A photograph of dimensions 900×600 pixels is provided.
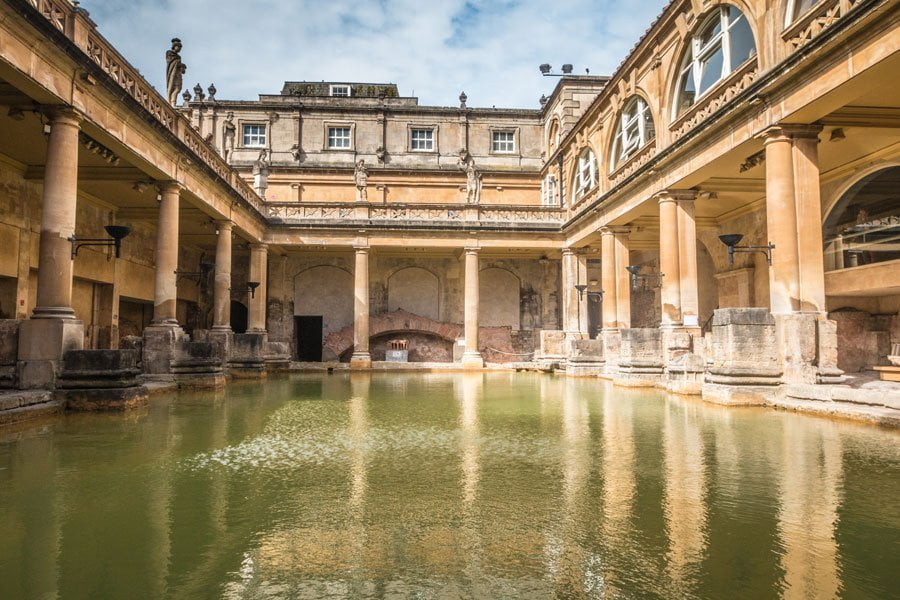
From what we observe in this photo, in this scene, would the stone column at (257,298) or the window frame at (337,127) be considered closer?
the stone column at (257,298)

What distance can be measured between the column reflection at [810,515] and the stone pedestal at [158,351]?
12801mm

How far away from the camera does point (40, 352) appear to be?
923 centimetres

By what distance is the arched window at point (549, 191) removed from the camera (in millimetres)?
28109

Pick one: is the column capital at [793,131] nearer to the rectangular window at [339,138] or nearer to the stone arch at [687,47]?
the stone arch at [687,47]

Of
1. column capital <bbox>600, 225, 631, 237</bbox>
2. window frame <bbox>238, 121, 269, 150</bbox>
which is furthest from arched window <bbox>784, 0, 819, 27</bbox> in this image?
window frame <bbox>238, 121, 269, 150</bbox>

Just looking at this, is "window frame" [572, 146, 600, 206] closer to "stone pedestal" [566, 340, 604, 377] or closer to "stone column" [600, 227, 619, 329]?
"stone column" [600, 227, 619, 329]

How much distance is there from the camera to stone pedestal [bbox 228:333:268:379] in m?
17.7

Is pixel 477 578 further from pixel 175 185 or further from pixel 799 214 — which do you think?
pixel 175 185

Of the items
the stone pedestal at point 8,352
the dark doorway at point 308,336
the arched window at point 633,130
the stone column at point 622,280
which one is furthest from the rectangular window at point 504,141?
the stone pedestal at point 8,352

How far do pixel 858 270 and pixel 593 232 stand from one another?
860 cm

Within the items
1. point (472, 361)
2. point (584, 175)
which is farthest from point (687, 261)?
point (472, 361)

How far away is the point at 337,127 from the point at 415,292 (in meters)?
9.88

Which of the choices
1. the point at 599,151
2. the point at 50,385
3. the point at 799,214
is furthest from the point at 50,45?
the point at 599,151

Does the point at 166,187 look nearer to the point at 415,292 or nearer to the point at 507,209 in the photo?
the point at 507,209
